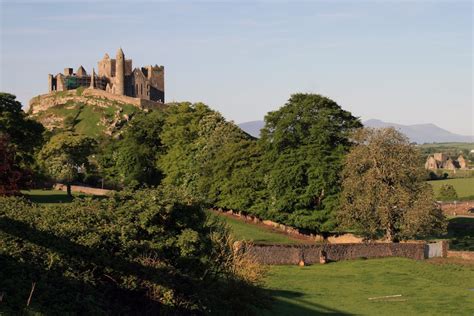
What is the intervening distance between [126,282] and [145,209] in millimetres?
3114

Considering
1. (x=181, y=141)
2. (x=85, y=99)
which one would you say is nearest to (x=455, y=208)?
(x=181, y=141)

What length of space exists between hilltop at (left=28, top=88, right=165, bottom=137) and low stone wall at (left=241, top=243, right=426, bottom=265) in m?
85.7

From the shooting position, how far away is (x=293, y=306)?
1340 inches

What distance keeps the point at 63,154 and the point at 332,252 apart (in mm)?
45790

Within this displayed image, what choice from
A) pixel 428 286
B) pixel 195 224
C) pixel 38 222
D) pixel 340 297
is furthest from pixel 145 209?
pixel 428 286

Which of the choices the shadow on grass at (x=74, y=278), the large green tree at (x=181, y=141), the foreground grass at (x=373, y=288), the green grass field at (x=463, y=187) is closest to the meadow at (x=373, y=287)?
the foreground grass at (x=373, y=288)

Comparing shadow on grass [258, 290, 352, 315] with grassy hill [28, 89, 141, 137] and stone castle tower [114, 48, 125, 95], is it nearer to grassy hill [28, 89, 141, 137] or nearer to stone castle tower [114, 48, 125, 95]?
grassy hill [28, 89, 141, 137]

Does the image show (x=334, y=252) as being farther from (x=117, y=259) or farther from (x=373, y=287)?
(x=117, y=259)

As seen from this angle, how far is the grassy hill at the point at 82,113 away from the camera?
138 m

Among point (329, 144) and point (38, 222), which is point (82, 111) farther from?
point (38, 222)

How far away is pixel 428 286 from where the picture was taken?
139 ft

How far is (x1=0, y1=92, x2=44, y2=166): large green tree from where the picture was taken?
240 feet

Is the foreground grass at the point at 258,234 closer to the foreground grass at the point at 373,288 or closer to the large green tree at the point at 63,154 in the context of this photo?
the foreground grass at the point at 373,288

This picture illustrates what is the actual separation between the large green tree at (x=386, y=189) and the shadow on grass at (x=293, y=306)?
21967mm
